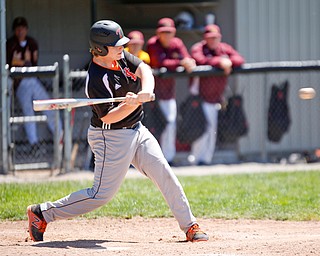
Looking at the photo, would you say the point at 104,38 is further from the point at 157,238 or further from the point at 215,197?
the point at 215,197

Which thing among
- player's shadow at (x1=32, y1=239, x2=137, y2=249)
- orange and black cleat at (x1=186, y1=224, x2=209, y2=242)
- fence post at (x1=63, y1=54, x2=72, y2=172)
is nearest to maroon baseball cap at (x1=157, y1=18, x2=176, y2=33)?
fence post at (x1=63, y1=54, x2=72, y2=172)

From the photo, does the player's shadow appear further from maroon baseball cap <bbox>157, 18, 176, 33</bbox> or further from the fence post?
maroon baseball cap <bbox>157, 18, 176, 33</bbox>

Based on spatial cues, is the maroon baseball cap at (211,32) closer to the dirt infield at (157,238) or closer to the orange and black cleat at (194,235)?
the dirt infield at (157,238)

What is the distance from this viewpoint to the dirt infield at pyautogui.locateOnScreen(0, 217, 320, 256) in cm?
616

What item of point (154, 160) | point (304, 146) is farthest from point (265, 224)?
point (304, 146)

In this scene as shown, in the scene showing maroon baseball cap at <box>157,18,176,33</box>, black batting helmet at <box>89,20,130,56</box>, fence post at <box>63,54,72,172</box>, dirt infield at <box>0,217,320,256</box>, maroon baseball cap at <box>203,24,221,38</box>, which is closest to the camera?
dirt infield at <box>0,217,320,256</box>

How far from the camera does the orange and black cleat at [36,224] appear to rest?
6.82 m

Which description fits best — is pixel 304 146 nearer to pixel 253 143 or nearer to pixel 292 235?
pixel 253 143

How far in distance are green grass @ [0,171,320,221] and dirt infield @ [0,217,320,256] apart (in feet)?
0.90

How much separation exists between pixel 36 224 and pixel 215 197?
115 inches

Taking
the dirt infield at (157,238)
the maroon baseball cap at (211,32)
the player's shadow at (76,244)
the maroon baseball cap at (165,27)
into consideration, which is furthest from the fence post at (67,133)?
the player's shadow at (76,244)

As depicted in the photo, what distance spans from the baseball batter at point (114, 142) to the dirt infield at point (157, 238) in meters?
0.28

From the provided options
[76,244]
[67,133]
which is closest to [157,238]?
[76,244]

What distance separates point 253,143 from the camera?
12.8 metres
